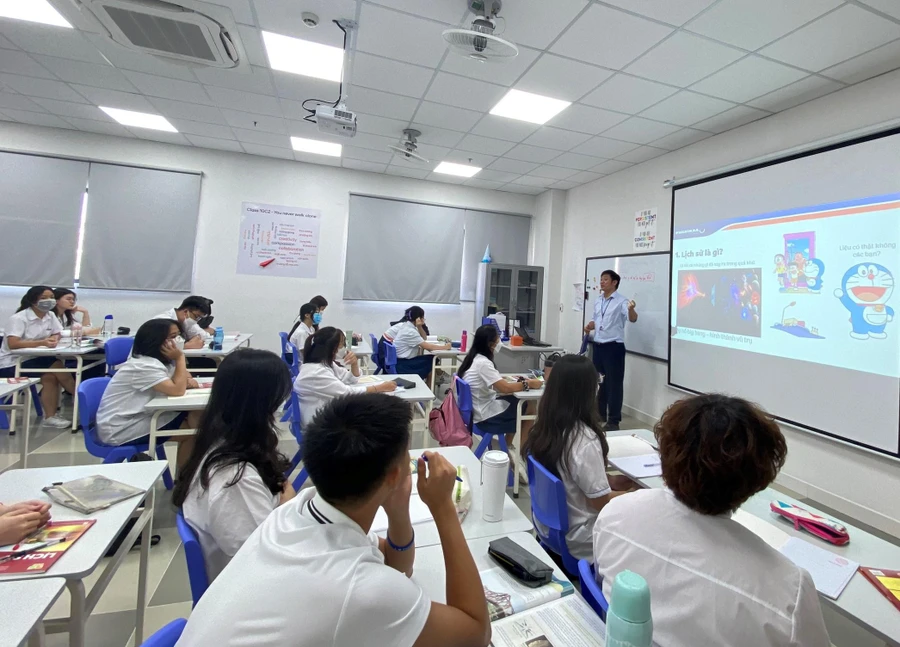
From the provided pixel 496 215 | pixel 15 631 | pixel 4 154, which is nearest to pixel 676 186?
pixel 496 215

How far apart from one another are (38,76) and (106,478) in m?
4.20

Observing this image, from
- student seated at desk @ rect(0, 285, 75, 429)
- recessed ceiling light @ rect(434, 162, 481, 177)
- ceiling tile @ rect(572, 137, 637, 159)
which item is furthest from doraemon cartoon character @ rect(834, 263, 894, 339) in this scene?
student seated at desk @ rect(0, 285, 75, 429)

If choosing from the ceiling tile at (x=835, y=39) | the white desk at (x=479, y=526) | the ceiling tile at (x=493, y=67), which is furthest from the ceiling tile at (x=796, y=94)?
the white desk at (x=479, y=526)

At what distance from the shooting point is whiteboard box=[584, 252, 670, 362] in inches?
174

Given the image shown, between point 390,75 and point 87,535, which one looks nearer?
point 87,535

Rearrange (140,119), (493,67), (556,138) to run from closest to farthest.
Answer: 1. (493,67)
2. (556,138)
3. (140,119)

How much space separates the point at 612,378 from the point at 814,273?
2065 mm

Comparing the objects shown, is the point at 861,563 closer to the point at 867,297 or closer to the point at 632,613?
the point at 632,613

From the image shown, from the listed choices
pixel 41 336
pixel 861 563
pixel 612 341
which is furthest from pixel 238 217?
pixel 861 563

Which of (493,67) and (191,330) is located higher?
(493,67)

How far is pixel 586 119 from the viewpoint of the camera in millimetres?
3736

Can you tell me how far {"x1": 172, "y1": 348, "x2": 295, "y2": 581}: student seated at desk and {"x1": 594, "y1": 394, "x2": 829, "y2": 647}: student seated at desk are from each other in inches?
38.8

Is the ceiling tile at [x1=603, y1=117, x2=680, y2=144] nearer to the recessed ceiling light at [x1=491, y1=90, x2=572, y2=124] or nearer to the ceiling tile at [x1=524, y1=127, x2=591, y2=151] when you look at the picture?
the ceiling tile at [x1=524, y1=127, x2=591, y2=151]

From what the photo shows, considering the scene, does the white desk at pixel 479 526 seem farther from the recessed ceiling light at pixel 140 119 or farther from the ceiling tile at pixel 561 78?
the recessed ceiling light at pixel 140 119
